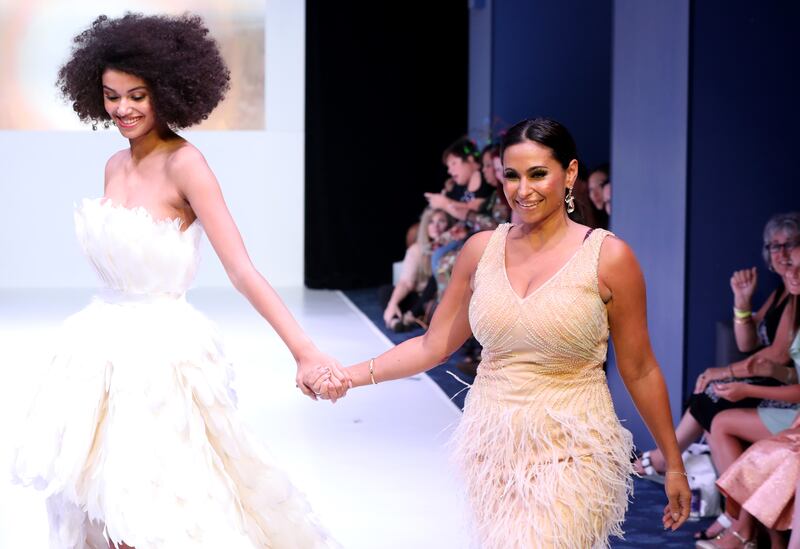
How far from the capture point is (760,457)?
3.77 meters

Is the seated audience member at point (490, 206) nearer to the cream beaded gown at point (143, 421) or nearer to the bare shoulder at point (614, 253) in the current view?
the cream beaded gown at point (143, 421)

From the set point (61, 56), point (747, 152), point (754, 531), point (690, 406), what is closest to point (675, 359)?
point (690, 406)

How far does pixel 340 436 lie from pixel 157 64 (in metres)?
2.88

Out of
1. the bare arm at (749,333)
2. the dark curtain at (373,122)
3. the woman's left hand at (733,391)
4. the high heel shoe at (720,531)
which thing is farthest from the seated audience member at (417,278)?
the high heel shoe at (720,531)

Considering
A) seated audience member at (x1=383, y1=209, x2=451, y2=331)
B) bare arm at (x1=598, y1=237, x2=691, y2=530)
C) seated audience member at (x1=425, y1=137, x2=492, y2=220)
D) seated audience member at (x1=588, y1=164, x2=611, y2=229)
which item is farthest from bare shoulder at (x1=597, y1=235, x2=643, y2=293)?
seated audience member at (x1=383, y1=209, x2=451, y2=331)

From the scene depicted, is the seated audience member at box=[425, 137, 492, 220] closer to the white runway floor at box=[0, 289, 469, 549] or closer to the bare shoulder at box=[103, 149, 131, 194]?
the white runway floor at box=[0, 289, 469, 549]

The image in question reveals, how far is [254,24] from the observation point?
12.4 metres

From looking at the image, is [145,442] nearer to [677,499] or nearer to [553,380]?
[553,380]

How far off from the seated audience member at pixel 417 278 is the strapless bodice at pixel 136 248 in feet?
19.0

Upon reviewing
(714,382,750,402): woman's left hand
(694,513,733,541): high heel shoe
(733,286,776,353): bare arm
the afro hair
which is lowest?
(694,513,733,541): high heel shoe

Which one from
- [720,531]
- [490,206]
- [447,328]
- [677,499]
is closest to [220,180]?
[490,206]

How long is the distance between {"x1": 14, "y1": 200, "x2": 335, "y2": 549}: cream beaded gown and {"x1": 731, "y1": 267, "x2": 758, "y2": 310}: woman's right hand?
2176mm

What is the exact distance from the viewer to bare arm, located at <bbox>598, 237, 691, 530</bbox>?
2596 millimetres

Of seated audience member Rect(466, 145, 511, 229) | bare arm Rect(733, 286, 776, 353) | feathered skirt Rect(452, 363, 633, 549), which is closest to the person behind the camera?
feathered skirt Rect(452, 363, 633, 549)
